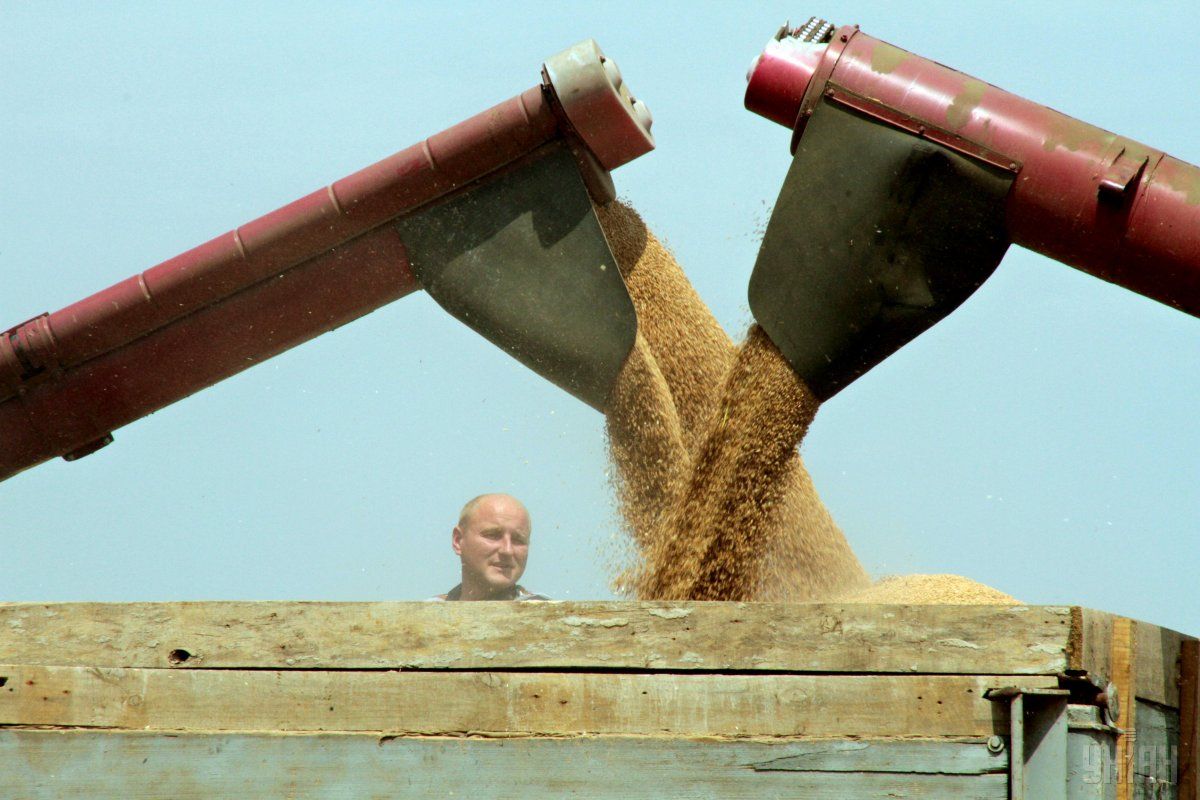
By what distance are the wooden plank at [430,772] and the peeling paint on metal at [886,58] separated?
6.83 feet

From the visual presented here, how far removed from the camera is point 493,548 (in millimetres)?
4055

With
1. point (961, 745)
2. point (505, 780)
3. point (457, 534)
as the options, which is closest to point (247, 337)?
point (457, 534)

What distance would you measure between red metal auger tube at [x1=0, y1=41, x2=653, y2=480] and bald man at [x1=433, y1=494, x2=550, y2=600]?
0.81 m

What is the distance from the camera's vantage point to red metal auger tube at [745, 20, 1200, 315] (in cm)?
299

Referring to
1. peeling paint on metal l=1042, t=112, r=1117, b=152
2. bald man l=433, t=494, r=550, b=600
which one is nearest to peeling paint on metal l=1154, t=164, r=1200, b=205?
peeling paint on metal l=1042, t=112, r=1117, b=152

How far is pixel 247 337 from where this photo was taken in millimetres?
3648

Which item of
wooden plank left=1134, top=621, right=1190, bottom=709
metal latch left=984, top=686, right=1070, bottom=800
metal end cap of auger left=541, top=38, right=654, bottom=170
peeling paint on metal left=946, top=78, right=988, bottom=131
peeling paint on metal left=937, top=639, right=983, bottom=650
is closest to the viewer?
metal latch left=984, top=686, right=1070, bottom=800

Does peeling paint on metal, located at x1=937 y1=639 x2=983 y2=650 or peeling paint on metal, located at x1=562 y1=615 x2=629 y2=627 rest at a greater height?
peeling paint on metal, located at x1=937 y1=639 x2=983 y2=650

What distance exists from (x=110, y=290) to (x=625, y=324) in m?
1.45

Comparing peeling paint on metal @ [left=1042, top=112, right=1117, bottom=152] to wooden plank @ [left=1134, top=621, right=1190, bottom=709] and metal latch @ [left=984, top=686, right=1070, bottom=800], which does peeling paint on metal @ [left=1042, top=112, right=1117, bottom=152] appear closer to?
wooden plank @ [left=1134, top=621, right=1190, bottom=709]

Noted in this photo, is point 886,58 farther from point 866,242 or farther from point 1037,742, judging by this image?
point 1037,742

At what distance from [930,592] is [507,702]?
2.20 metres

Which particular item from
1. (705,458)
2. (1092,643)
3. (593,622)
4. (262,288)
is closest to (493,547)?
(705,458)

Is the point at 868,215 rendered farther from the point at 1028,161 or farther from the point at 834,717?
the point at 834,717
